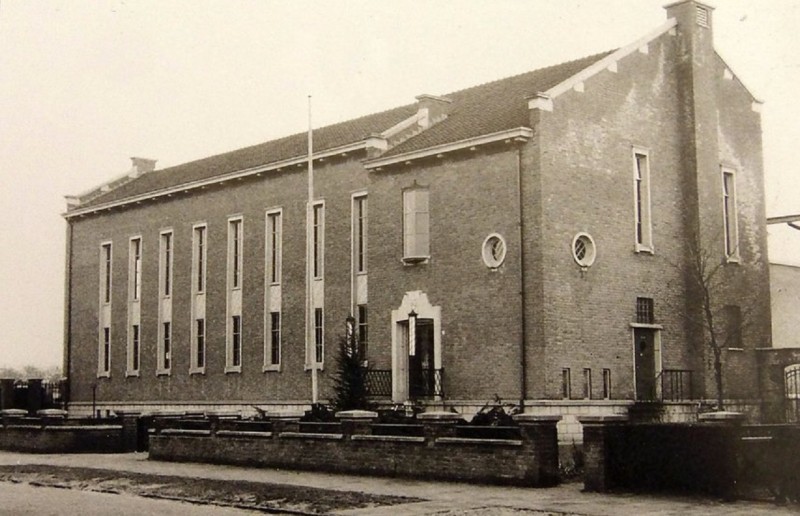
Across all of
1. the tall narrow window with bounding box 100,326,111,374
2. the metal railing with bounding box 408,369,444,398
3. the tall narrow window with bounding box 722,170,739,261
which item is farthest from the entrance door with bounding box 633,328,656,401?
the tall narrow window with bounding box 100,326,111,374

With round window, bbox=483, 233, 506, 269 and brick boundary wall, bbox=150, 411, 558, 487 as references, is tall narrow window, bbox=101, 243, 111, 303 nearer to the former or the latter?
brick boundary wall, bbox=150, 411, 558, 487

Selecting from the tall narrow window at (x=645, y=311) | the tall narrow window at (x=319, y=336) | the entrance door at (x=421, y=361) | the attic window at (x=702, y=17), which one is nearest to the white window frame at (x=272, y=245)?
the tall narrow window at (x=319, y=336)

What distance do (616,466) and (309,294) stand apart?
63.1 ft

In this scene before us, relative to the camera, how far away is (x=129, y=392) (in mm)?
43906

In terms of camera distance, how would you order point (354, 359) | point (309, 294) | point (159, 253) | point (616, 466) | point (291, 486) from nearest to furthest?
point (616, 466), point (291, 486), point (354, 359), point (309, 294), point (159, 253)

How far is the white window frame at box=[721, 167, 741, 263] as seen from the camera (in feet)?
106

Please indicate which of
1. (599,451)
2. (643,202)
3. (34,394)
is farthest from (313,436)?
(34,394)

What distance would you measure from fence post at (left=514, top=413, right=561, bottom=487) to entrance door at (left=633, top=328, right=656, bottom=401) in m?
11.6

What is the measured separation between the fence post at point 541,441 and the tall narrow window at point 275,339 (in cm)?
1948

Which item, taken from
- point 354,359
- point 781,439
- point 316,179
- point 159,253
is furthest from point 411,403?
point 159,253

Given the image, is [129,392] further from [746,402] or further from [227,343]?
[746,402]

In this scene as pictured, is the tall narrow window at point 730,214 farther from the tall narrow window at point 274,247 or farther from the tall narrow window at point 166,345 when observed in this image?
the tall narrow window at point 166,345

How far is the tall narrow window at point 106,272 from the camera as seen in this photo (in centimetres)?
4625

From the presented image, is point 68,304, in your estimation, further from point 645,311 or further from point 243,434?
point 645,311
